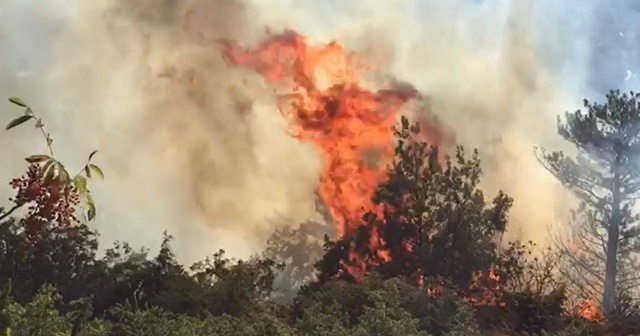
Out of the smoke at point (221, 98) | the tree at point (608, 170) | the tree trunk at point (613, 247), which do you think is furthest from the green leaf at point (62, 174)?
the tree trunk at point (613, 247)

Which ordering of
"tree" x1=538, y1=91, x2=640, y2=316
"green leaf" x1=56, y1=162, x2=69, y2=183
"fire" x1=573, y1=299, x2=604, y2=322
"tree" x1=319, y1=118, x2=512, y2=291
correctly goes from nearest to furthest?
"green leaf" x1=56, y1=162, x2=69, y2=183 < "tree" x1=319, y1=118, x2=512, y2=291 < "fire" x1=573, y1=299, x2=604, y2=322 < "tree" x1=538, y1=91, x2=640, y2=316

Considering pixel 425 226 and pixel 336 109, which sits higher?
pixel 336 109

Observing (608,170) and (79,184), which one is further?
(608,170)

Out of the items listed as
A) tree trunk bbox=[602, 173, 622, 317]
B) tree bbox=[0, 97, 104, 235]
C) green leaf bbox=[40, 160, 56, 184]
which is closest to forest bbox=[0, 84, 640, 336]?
tree trunk bbox=[602, 173, 622, 317]

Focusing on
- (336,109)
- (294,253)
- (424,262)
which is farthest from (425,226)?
(336,109)

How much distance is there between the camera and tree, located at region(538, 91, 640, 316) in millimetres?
14188

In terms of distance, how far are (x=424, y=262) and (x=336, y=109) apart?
12.8 feet

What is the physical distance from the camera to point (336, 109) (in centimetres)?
1463

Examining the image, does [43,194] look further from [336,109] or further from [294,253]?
[336,109]

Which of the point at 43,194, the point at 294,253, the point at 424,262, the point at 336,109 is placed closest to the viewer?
the point at 43,194

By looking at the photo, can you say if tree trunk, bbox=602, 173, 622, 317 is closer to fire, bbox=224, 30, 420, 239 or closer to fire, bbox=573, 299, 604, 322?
fire, bbox=573, 299, 604, 322

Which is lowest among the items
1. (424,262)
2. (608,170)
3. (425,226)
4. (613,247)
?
(424,262)

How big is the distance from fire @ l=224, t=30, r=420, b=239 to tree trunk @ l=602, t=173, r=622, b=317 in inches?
187

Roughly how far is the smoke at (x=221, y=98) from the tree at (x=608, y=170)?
848mm
